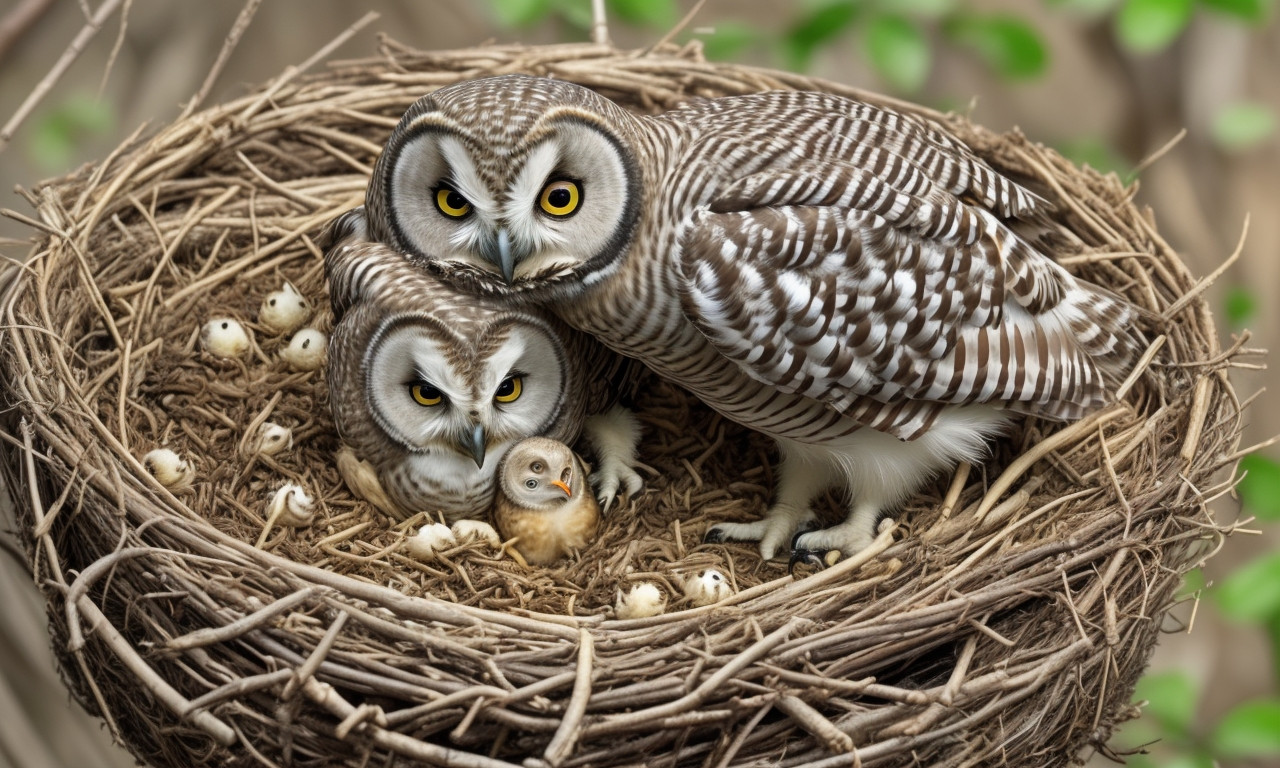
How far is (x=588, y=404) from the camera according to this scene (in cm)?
254

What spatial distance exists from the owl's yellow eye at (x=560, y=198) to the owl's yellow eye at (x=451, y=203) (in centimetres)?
16

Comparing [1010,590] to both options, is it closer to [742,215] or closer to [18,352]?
[742,215]

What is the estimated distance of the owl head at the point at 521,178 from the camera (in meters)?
→ 1.93

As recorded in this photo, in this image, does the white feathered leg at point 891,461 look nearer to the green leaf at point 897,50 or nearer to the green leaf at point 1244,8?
the green leaf at point 897,50

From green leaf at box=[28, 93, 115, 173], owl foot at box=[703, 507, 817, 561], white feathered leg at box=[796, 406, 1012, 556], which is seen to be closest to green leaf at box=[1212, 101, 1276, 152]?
white feathered leg at box=[796, 406, 1012, 556]

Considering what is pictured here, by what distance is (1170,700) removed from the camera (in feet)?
9.64

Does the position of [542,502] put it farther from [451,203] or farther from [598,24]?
[598,24]

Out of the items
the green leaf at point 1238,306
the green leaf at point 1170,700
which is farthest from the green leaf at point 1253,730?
the green leaf at point 1238,306

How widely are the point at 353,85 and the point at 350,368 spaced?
113 centimetres

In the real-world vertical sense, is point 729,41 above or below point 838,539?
above

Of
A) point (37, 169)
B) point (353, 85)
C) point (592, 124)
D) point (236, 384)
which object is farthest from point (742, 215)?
point (37, 169)

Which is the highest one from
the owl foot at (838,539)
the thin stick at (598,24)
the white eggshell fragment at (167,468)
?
the thin stick at (598,24)

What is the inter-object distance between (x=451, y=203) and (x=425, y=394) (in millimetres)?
420

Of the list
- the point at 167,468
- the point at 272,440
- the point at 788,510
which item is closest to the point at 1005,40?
the point at 788,510
